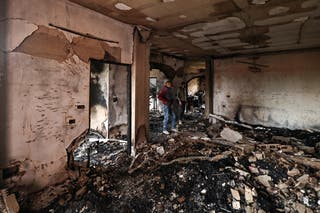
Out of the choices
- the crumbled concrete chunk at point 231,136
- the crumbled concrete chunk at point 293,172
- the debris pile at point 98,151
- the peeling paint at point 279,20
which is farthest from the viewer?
the crumbled concrete chunk at point 231,136

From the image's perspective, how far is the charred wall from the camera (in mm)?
6250

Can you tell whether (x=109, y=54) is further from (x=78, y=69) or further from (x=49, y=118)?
(x=49, y=118)

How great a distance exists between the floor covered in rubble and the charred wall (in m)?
2.74

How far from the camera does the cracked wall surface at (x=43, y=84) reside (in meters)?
2.43

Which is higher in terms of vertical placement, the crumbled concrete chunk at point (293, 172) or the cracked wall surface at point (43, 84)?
the cracked wall surface at point (43, 84)

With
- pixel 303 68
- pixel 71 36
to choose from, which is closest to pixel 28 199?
pixel 71 36

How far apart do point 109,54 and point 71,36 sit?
781 millimetres

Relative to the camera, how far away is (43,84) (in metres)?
2.73

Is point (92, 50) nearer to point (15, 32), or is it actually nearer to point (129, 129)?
point (15, 32)

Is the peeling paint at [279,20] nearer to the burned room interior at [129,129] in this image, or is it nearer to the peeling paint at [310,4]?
the burned room interior at [129,129]

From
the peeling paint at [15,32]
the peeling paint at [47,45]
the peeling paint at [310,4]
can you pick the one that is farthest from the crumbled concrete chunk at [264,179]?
the peeling paint at [15,32]

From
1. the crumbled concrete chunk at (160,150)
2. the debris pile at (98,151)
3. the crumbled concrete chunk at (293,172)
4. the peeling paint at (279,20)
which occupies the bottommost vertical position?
the debris pile at (98,151)

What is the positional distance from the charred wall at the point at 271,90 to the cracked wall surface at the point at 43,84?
5733mm

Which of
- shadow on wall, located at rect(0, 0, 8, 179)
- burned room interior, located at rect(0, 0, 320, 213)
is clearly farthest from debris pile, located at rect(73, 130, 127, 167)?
shadow on wall, located at rect(0, 0, 8, 179)
